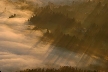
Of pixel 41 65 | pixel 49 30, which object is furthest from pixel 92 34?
pixel 41 65

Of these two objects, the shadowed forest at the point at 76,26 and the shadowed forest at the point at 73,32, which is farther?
the shadowed forest at the point at 76,26

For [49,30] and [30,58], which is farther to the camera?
[49,30]

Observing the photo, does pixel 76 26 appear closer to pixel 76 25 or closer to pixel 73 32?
pixel 76 25

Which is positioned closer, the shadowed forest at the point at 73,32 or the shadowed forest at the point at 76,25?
the shadowed forest at the point at 73,32

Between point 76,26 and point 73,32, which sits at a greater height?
point 76,26

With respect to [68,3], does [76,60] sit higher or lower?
lower

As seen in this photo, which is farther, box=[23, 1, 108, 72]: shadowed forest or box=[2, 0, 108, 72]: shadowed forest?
box=[23, 1, 108, 72]: shadowed forest

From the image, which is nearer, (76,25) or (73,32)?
(73,32)

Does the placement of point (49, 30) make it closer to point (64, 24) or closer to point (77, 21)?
point (64, 24)

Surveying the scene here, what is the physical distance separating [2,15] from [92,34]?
12.3ft

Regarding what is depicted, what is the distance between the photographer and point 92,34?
28.5ft

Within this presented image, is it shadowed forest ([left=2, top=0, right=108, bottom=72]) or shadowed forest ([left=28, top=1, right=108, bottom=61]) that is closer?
shadowed forest ([left=2, top=0, right=108, bottom=72])

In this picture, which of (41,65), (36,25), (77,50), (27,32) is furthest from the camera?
(36,25)

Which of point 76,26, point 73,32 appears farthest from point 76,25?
point 73,32
